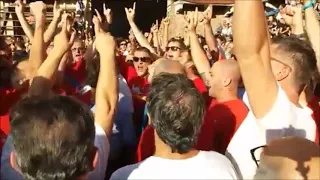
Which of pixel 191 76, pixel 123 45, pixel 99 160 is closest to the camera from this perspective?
pixel 99 160

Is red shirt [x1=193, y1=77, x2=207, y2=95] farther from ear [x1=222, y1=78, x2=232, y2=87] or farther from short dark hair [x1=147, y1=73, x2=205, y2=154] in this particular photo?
short dark hair [x1=147, y1=73, x2=205, y2=154]

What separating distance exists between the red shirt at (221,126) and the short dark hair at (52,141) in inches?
55.2

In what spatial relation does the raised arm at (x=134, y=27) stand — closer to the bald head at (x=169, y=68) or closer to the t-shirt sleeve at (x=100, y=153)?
the bald head at (x=169, y=68)

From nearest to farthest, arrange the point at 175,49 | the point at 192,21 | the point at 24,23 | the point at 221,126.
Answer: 1. the point at 221,126
2. the point at 24,23
3. the point at 192,21
4. the point at 175,49

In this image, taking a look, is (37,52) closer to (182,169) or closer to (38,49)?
(38,49)

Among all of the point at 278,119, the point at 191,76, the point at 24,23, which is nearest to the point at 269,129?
the point at 278,119

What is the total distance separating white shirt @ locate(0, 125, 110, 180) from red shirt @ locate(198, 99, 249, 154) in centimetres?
76

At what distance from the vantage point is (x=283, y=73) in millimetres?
2637

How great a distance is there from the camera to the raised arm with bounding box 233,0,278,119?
218 centimetres

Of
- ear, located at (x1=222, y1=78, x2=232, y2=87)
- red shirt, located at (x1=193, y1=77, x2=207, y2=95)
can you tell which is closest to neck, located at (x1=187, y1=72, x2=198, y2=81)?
red shirt, located at (x1=193, y1=77, x2=207, y2=95)

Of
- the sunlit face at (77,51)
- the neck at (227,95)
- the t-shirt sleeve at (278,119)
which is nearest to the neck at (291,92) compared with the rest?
the t-shirt sleeve at (278,119)

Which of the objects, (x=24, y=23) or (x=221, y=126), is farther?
(x=24, y=23)

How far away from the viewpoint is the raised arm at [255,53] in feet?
7.14

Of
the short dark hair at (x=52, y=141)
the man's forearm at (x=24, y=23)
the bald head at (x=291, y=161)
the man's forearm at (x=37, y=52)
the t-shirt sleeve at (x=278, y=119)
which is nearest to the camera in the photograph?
the bald head at (x=291, y=161)
